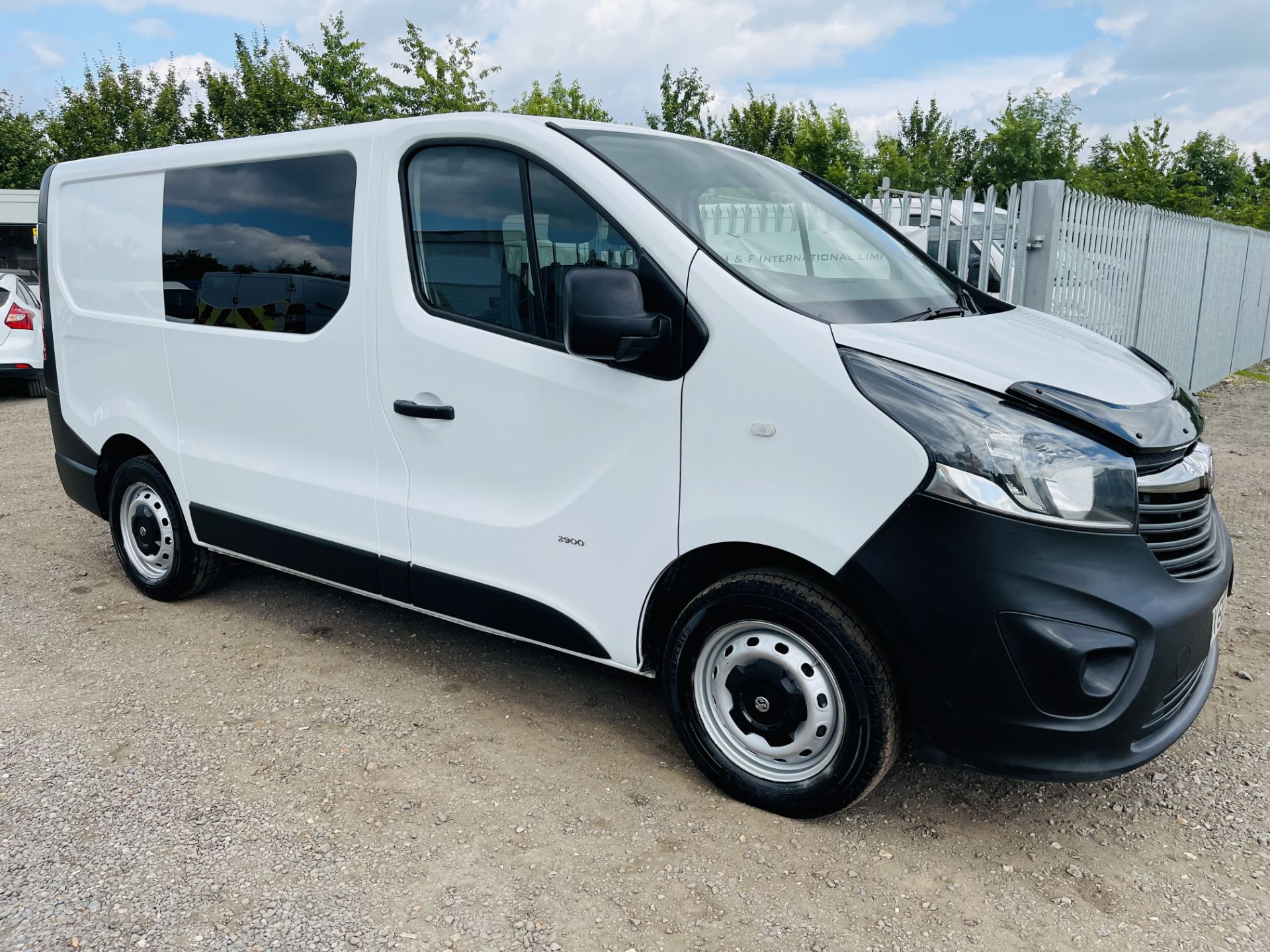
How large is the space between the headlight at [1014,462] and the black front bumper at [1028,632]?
0.14 ft

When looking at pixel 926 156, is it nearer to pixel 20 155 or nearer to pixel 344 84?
pixel 344 84

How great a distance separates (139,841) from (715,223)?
8.36 ft

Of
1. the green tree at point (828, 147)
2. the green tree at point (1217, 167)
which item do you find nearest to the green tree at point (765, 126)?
the green tree at point (828, 147)

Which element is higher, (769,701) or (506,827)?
(769,701)

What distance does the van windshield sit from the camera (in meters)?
2.90

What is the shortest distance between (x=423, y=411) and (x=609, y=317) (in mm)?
959

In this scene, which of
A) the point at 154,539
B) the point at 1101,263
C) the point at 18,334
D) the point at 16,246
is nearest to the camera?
the point at 154,539

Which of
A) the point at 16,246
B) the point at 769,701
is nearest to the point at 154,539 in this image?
the point at 769,701

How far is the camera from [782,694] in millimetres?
2811

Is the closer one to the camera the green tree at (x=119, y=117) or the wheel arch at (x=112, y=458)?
the wheel arch at (x=112, y=458)

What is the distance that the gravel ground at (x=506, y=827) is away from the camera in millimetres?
2480

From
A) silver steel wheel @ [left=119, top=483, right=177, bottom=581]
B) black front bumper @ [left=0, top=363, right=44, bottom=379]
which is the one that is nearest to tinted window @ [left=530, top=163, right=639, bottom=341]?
silver steel wheel @ [left=119, top=483, right=177, bottom=581]

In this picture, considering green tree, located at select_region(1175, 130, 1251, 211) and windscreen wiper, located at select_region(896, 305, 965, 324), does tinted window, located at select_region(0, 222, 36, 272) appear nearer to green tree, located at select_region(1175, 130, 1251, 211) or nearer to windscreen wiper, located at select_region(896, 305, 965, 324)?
windscreen wiper, located at select_region(896, 305, 965, 324)

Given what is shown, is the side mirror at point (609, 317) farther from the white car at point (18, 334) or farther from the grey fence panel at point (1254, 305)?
the grey fence panel at point (1254, 305)
